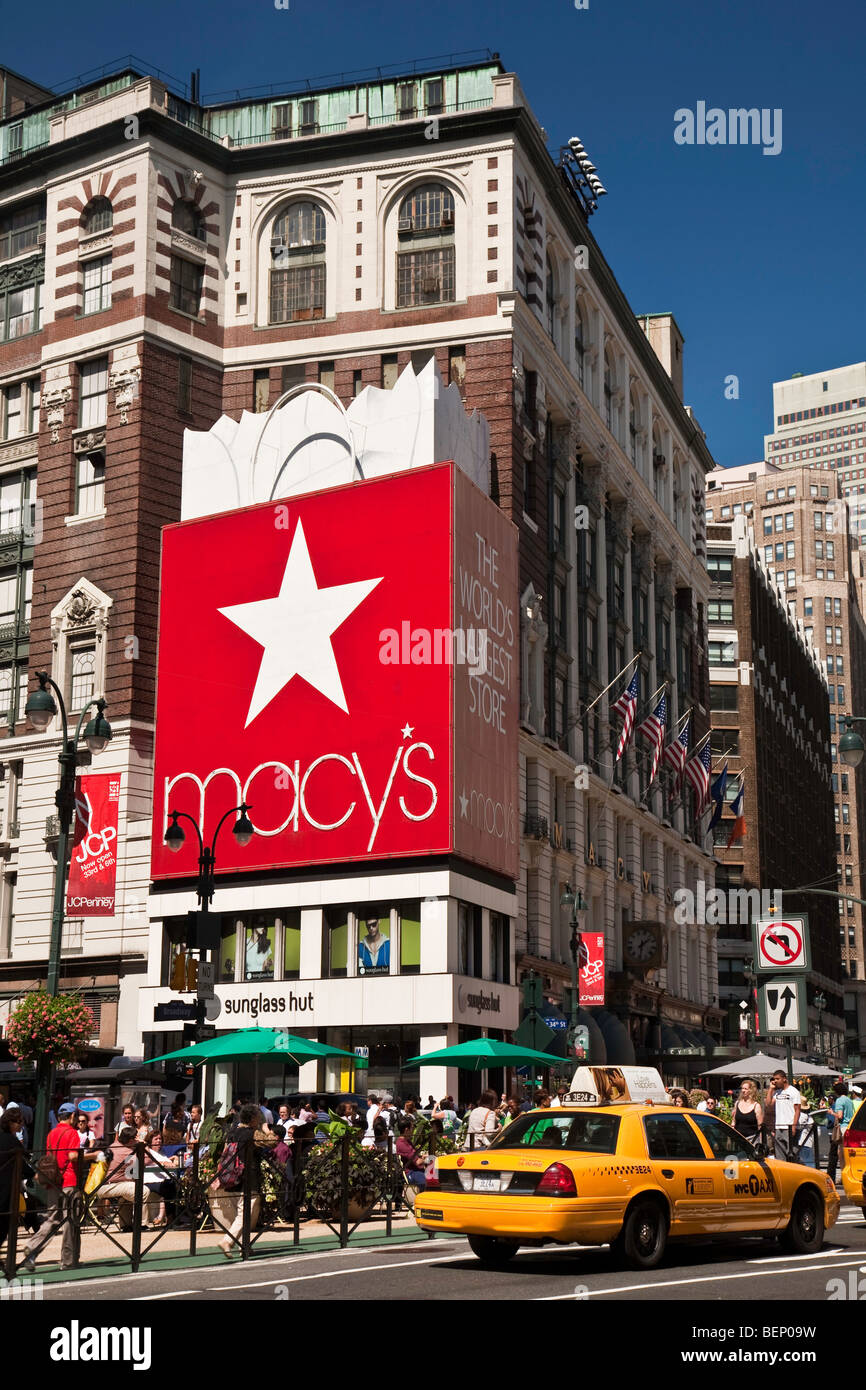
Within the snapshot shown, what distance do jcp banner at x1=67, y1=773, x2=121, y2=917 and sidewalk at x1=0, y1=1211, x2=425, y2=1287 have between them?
26903 millimetres

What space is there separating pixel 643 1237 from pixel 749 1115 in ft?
34.3

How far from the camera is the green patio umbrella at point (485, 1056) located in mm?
33219

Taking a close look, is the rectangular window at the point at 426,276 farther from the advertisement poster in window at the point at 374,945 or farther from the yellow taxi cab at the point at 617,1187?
the yellow taxi cab at the point at 617,1187

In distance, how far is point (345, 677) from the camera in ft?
164

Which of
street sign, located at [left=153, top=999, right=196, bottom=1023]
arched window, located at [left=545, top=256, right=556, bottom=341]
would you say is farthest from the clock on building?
street sign, located at [left=153, top=999, right=196, bottom=1023]

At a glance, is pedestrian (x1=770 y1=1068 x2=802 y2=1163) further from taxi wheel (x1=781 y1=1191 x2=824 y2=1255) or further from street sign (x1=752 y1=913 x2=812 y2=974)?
taxi wheel (x1=781 y1=1191 x2=824 y2=1255)

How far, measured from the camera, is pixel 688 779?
6719 cm

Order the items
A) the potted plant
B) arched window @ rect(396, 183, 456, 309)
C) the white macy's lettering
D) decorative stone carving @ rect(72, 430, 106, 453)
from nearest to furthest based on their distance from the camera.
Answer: the potted plant < the white macy's lettering < decorative stone carving @ rect(72, 430, 106, 453) < arched window @ rect(396, 183, 456, 309)

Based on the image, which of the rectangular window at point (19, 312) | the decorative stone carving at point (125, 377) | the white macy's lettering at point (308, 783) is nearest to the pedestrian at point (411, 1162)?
the white macy's lettering at point (308, 783)

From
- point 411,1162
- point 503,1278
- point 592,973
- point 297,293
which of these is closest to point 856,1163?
point 503,1278

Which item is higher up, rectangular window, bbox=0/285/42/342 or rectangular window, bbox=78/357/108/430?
rectangular window, bbox=0/285/42/342

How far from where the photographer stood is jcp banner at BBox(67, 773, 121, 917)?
4931cm
